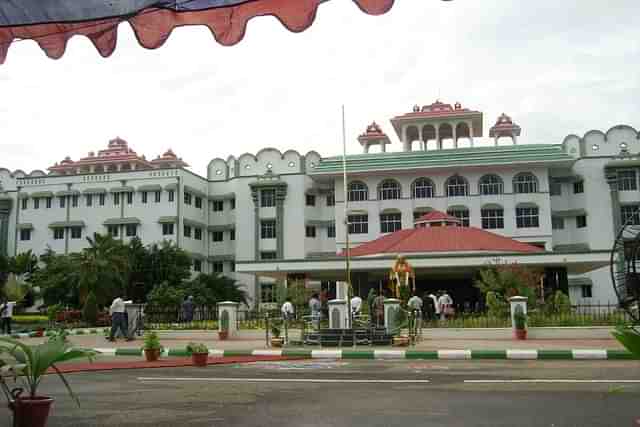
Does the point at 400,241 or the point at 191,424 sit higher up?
the point at 400,241

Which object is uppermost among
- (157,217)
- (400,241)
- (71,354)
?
(157,217)

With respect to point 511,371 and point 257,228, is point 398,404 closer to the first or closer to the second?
point 511,371

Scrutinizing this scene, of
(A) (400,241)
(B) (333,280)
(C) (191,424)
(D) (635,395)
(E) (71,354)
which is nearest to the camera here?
(E) (71,354)

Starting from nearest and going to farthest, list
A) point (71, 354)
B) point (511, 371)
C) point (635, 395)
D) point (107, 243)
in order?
1. point (71, 354)
2. point (635, 395)
3. point (511, 371)
4. point (107, 243)

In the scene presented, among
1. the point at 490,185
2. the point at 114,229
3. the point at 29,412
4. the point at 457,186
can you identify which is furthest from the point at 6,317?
the point at 490,185

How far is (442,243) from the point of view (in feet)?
111

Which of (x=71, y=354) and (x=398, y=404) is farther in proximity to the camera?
(x=398, y=404)

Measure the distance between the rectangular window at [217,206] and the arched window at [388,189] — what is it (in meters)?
12.9

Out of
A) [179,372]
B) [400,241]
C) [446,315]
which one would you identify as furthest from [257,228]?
[179,372]

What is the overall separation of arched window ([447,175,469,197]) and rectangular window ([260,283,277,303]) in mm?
13821

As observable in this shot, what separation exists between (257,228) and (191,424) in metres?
42.8

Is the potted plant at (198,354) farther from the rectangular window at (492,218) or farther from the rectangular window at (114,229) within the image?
the rectangular window at (114,229)

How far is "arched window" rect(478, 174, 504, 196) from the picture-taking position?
4550 centimetres

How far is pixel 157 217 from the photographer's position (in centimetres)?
4847
